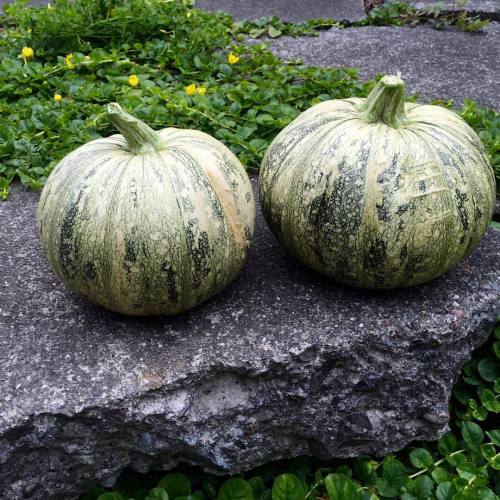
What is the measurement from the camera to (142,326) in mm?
1972

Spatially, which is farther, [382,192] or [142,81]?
[142,81]

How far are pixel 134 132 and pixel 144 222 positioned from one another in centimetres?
29

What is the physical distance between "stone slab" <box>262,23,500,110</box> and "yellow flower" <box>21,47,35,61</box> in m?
1.51

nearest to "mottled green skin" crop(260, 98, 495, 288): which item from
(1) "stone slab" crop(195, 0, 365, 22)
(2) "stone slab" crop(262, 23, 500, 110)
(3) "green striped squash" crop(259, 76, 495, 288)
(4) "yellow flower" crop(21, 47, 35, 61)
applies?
(3) "green striped squash" crop(259, 76, 495, 288)

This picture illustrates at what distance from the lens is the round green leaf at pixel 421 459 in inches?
84.4

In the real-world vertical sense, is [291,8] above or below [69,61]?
above

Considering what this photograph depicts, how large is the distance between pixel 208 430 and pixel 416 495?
0.72 m

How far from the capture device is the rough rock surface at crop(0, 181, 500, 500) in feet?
5.90

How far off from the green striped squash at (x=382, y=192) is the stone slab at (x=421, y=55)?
1.80 metres

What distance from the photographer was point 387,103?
1901 millimetres

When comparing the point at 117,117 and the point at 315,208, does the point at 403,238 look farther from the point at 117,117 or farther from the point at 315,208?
the point at 117,117

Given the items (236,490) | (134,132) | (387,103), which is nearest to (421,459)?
(236,490)

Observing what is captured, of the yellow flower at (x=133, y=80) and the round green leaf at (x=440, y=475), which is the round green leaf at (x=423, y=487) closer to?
the round green leaf at (x=440, y=475)

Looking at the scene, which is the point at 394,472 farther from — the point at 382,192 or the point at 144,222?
the point at 144,222
